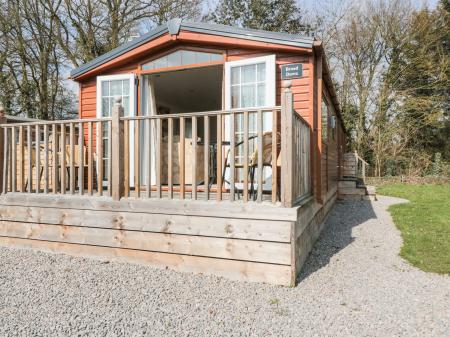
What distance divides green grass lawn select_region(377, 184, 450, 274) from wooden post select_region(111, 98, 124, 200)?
10.1 feet

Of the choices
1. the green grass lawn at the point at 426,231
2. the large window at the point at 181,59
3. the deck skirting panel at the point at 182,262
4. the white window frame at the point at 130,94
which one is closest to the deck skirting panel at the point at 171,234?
the deck skirting panel at the point at 182,262

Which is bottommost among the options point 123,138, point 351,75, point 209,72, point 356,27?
point 123,138

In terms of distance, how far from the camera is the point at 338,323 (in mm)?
2186

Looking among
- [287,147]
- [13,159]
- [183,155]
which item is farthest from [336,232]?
[13,159]

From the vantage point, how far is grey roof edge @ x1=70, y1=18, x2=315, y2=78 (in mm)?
4141

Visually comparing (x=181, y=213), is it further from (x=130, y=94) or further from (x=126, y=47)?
(x=126, y=47)

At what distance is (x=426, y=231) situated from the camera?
196 inches

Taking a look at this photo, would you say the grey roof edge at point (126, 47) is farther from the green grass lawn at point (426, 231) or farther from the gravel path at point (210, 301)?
the green grass lawn at point (426, 231)

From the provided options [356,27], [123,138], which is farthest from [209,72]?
[356,27]

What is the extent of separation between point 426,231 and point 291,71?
3.07 meters

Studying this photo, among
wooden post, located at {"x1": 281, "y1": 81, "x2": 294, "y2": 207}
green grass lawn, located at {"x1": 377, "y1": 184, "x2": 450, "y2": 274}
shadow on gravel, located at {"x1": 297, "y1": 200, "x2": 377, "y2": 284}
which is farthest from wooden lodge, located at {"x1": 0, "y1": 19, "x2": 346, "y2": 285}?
green grass lawn, located at {"x1": 377, "y1": 184, "x2": 450, "y2": 274}

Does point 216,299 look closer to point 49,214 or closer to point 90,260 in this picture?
point 90,260

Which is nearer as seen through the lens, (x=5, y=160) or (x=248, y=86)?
(x=5, y=160)

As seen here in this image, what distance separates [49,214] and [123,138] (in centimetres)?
116
